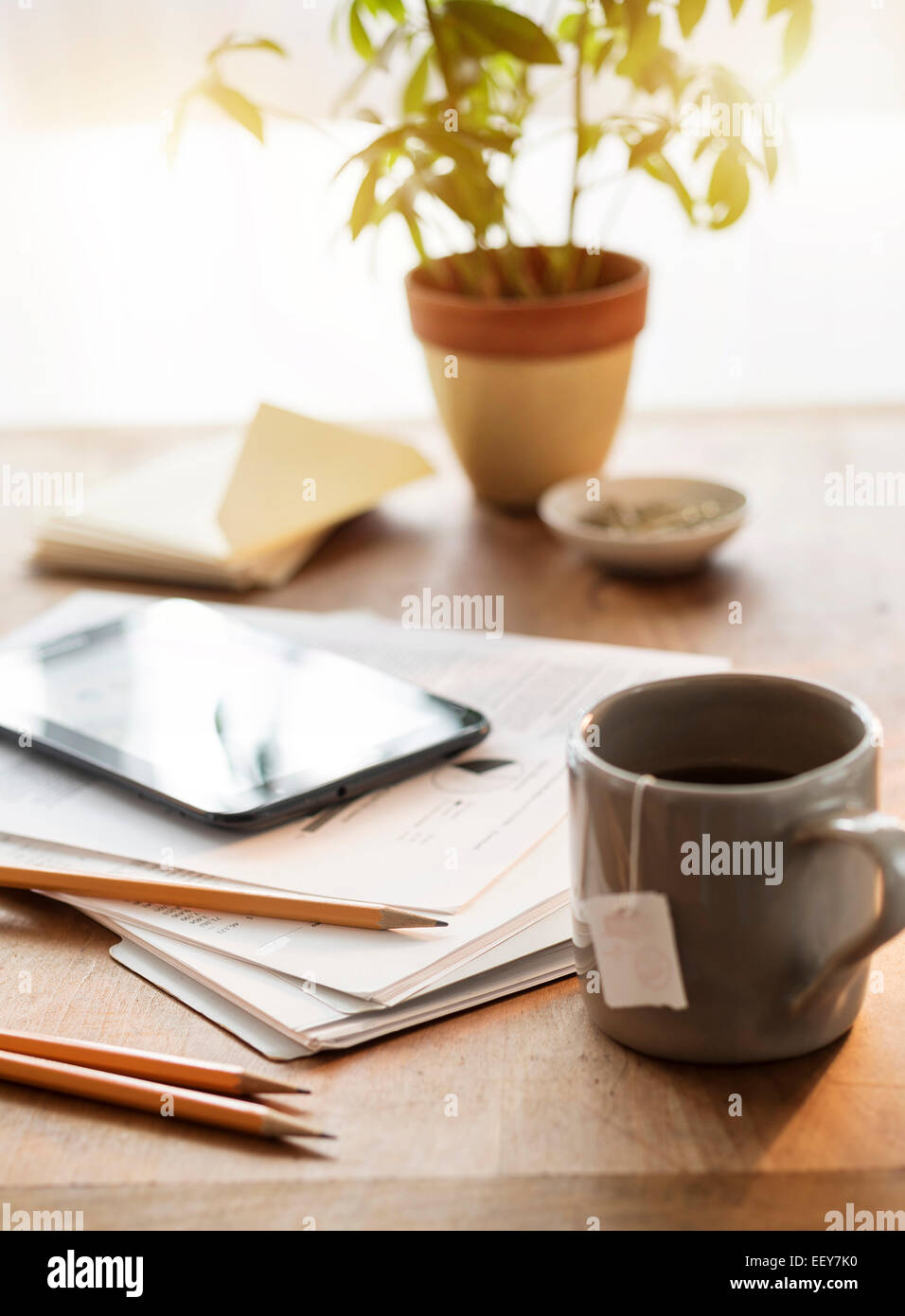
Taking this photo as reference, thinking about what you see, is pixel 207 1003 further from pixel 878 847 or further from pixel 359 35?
pixel 359 35

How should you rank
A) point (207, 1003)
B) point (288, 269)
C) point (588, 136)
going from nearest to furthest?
point (207, 1003) < point (588, 136) < point (288, 269)

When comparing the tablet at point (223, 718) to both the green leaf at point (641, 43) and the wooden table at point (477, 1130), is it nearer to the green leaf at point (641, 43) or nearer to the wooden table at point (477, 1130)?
the wooden table at point (477, 1130)

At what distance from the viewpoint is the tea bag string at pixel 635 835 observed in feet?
1.40

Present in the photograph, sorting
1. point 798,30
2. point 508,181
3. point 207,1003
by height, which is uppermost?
point 798,30

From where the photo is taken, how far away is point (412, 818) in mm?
615

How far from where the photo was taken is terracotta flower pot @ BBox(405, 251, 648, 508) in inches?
39.4

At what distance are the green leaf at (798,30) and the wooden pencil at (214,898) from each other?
26.2 inches

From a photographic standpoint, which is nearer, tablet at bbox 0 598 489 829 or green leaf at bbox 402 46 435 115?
tablet at bbox 0 598 489 829

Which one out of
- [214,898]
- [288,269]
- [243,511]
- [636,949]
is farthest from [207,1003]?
[288,269]

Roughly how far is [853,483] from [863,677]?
39 centimetres

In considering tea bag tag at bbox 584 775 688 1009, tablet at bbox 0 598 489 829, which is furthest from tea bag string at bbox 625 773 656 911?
tablet at bbox 0 598 489 829

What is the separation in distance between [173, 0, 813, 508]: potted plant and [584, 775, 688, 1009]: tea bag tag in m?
0.52

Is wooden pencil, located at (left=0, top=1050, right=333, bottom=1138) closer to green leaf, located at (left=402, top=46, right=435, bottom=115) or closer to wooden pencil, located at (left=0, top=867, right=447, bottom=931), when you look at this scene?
wooden pencil, located at (left=0, top=867, right=447, bottom=931)

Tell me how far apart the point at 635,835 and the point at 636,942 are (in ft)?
0.13
